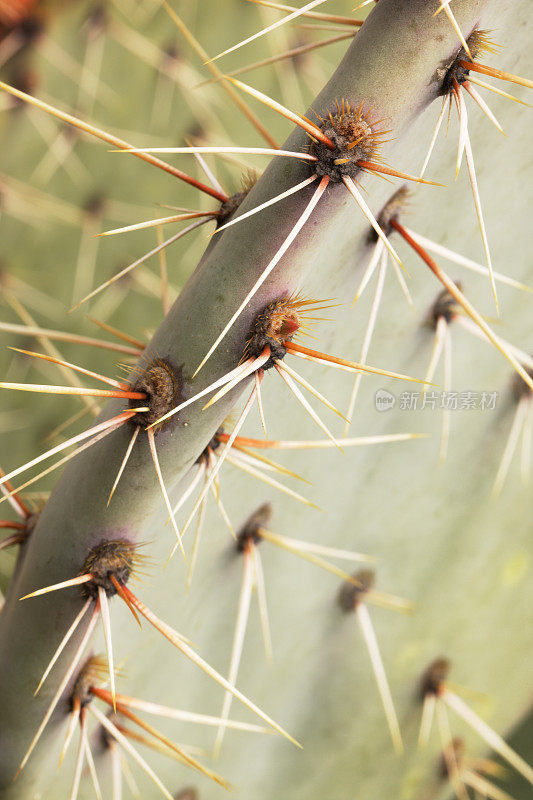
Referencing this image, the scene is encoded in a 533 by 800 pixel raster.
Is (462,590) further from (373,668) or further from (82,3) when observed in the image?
(82,3)

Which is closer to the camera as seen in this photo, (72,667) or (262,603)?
(72,667)

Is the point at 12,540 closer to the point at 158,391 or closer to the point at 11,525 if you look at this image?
the point at 11,525

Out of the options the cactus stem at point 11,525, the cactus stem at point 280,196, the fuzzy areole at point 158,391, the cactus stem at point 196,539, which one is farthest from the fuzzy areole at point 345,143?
the cactus stem at point 11,525

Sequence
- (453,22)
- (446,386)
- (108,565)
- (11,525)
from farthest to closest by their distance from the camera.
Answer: (446,386) < (11,525) < (108,565) < (453,22)

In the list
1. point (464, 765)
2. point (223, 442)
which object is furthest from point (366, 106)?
point (464, 765)

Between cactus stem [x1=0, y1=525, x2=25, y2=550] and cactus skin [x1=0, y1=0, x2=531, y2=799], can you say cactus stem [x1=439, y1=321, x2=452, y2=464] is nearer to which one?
cactus skin [x1=0, y1=0, x2=531, y2=799]

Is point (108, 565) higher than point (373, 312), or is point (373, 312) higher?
point (373, 312)

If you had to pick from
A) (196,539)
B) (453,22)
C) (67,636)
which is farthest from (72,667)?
(453,22)

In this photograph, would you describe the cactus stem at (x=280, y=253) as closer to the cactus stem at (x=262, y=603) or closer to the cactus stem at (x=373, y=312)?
the cactus stem at (x=373, y=312)
